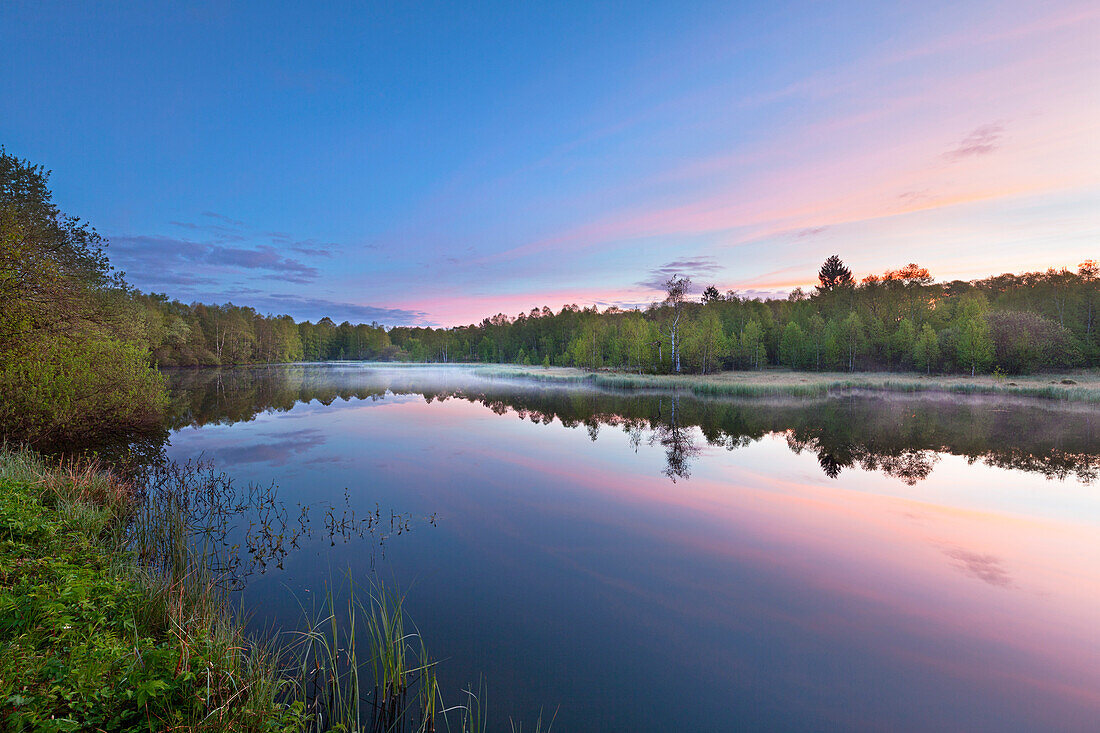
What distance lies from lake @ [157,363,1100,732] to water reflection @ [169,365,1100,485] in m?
0.31

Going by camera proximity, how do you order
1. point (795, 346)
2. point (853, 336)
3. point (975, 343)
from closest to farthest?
point (975, 343)
point (853, 336)
point (795, 346)

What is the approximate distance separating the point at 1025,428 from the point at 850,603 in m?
24.4

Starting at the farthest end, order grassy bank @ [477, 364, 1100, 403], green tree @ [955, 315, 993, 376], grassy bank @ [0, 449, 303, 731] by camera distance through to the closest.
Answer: green tree @ [955, 315, 993, 376] < grassy bank @ [477, 364, 1100, 403] < grassy bank @ [0, 449, 303, 731]

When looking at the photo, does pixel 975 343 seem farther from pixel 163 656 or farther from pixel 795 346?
pixel 163 656

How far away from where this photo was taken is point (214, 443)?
725 inches

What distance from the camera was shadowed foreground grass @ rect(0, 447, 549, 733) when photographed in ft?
11.1

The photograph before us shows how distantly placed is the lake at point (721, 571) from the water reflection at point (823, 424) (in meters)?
0.31

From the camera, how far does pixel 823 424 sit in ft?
79.0

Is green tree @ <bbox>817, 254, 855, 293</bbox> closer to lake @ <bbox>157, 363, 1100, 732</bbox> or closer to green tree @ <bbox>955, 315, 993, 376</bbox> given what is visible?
green tree @ <bbox>955, 315, 993, 376</bbox>

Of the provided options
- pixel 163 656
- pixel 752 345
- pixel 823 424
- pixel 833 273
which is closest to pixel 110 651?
pixel 163 656

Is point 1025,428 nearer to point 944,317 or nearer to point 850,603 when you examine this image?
point 850,603

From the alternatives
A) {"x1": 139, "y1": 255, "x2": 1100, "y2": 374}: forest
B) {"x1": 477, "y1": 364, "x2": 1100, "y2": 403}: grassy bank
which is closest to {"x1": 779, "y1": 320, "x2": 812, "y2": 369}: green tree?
{"x1": 139, "y1": 255, "x2": 1100, "y2": 374}: forest

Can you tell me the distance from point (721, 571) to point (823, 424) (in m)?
20.0

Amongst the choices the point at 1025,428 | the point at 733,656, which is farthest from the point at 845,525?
the point at 1025,428
